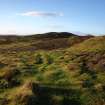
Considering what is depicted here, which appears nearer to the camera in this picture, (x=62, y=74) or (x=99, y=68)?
(x=62, y=74)

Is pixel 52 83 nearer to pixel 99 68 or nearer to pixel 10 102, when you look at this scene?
pixel 10 102

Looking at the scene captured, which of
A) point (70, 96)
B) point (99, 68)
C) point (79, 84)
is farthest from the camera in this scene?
point (99, 68)

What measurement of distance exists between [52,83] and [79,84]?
2.83 meters

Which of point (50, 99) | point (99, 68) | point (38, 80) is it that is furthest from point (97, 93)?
point (99, 68)

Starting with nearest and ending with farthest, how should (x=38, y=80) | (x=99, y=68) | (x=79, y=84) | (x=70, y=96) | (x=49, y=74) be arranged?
(x=70, y=96), (x=79, y=84), (x=38, y=80), (x=49, y=74), (x=99, y=68)

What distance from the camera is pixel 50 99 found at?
23531 millimetres

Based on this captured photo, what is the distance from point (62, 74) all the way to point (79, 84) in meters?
5.07

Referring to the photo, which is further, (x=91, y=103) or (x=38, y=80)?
(x=38, y=80)

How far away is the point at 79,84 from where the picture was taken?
2791 cm

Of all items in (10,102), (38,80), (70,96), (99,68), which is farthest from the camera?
(99,68)

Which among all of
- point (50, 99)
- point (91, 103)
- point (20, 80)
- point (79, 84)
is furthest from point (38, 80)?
point (91, 103)

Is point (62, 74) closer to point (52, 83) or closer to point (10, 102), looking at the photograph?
point (52, 83)

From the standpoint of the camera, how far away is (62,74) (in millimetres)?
32688

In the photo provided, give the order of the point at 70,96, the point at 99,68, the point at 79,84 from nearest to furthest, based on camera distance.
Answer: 1. the point at 70,96
2. the point at 79,84
3. the point at 99,68
